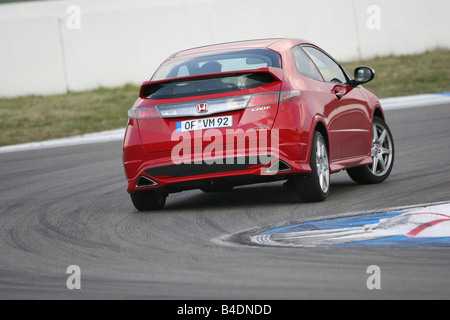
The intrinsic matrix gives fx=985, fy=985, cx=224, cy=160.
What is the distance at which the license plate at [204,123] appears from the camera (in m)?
8.73

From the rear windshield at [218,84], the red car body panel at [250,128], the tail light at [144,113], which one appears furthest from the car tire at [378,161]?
the tail light at [144,113]

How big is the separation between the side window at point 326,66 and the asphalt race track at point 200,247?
116 cm

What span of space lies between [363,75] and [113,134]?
10869 millimetres

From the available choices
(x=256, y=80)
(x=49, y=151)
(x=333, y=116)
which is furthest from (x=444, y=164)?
(x=49, y=151)

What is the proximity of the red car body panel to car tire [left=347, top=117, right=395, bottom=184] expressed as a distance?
0.89 metres

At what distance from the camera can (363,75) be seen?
33.0ft

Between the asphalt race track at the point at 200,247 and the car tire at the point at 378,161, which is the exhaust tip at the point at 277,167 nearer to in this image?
the asphalt race track at the point at 200,247

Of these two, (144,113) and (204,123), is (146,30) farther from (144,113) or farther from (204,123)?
(204,123)

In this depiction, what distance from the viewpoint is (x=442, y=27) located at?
28750mm

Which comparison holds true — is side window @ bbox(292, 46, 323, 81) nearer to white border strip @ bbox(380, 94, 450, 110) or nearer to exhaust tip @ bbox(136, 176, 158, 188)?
exhaust tip @ bbox(136, 176, 158, 188)

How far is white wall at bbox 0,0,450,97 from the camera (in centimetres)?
2689

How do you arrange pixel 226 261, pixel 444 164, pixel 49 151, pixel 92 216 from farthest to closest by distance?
pixel 49 151 < pixel 444 164 < pixel 92 216 < pixel 226 261

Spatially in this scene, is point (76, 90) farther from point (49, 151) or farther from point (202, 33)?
point (49, 151)
